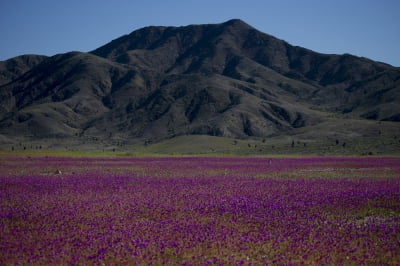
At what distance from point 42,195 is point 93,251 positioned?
8268mm

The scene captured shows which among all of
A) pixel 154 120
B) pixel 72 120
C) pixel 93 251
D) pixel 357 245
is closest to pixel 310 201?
pixel 357 245

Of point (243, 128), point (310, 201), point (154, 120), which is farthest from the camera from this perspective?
point (154, 120)

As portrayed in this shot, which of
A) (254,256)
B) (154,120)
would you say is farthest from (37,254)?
(154,120)

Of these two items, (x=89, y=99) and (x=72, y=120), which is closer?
(x=72, y=120)

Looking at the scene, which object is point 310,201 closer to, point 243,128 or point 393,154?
point 393,154

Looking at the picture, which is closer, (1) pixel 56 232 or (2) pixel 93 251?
(2) pixel 93 251

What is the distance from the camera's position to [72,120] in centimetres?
17125

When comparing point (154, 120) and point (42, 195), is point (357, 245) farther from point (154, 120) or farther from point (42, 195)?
point (154, 120)

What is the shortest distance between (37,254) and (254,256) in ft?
15.0

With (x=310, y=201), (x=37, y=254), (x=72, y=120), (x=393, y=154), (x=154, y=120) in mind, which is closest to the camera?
(x=37, y=254)

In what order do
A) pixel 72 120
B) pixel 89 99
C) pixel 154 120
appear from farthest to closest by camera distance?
pixel 89 99
pixel 72 120
pixel 154 120

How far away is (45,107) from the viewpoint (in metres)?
173

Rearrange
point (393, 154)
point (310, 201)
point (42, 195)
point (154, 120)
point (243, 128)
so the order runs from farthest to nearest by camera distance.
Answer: point (154, 120), point (243, 128), point (393, 154), point (42, 195), point (310, 201)

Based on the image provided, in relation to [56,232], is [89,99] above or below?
above
